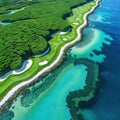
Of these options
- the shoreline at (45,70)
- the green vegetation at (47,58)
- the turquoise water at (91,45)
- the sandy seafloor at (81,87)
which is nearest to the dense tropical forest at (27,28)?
the green vegetation at (47,58)

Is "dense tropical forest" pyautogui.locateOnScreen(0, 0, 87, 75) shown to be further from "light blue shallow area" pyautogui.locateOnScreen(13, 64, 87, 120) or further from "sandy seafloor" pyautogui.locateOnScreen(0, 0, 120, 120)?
"light blue shallow area" pyautogui.locateOnScreen(13, 64, 87, 120)

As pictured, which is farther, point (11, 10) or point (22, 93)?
point (11, 10)

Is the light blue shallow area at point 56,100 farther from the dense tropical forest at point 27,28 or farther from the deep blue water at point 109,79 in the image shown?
the dense tropical forest at point 27,28

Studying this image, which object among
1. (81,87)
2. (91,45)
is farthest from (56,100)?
(91,45)

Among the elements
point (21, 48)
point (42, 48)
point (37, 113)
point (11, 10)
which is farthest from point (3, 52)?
point (11, 10)

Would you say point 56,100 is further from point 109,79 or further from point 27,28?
point 27,28

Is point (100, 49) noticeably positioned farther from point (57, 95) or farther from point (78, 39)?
point (57, 95)

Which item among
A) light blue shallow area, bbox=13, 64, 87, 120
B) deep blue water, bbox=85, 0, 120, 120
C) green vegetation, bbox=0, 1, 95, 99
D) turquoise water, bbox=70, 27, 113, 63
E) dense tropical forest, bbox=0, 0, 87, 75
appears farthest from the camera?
turquoise water, bbox=70, 27, 113, 63

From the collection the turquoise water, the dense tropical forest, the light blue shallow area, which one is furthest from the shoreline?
the dense tropical forest
